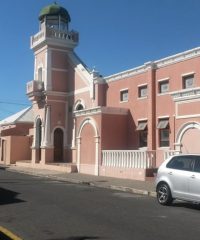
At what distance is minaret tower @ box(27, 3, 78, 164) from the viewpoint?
37500mm

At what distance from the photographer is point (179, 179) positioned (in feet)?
45.0

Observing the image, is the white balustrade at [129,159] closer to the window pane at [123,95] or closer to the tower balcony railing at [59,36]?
the window pane at [123,95]

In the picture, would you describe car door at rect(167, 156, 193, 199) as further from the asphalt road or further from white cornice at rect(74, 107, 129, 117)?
white cornice at rect(74, 107, 129, 117)

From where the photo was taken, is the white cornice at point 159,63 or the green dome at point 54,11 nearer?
the white cornice at point 159,63

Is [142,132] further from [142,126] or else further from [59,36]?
[59,36]

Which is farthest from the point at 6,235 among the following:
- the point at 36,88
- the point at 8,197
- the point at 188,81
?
the point at 36,88

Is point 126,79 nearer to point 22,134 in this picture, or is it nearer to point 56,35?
point 56,35

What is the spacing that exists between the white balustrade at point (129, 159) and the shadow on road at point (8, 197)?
819 centimetres

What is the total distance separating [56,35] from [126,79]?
9.72 meters

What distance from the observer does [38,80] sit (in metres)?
39.3

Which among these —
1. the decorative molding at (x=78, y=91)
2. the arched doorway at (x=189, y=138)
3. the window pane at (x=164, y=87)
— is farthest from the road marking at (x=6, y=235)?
the decorative molding at (x=78, y=91)

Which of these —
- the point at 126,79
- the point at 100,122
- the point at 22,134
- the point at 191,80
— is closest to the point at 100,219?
the point at 191,80

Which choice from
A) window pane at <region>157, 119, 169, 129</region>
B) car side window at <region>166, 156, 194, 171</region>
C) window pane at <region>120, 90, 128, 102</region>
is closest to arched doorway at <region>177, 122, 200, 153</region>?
window pane at <region>157, 119, 169, 129</region>

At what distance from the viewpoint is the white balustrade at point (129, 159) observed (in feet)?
78.6
